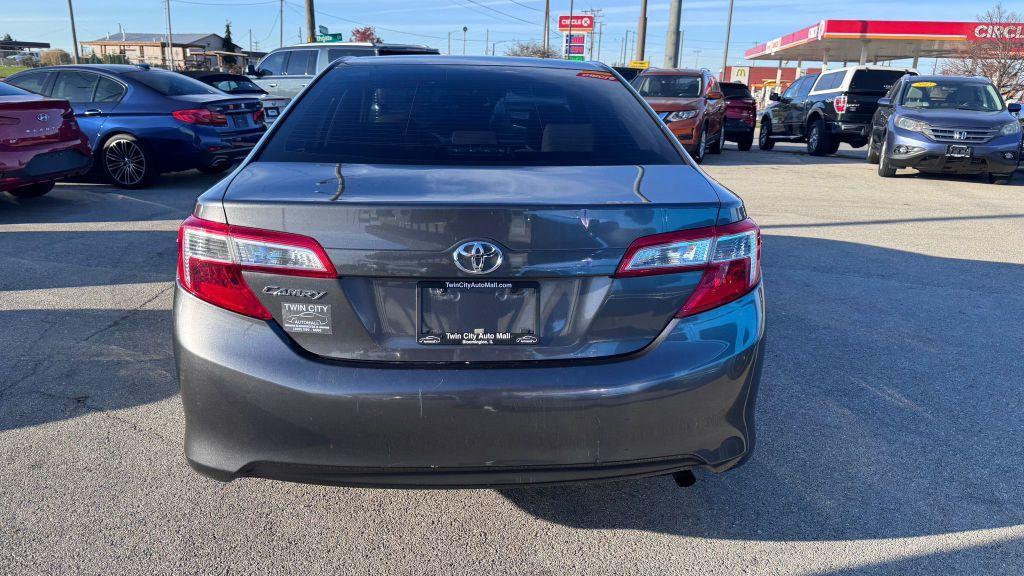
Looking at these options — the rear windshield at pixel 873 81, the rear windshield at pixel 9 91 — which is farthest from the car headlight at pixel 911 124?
the rear windshield at pixel 9 91

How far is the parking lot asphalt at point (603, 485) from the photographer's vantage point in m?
2.62

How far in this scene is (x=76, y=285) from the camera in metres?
5.73

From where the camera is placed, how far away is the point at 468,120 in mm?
3068

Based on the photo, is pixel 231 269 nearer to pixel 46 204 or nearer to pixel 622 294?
pixel 622 294

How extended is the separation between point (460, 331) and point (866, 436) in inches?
86.2

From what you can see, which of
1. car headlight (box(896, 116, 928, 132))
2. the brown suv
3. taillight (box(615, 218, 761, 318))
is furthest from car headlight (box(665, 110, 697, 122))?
taillight (box(615, 218, 761, 318))

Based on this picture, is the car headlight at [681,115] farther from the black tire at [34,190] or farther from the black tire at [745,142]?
the black tire at [34,190]

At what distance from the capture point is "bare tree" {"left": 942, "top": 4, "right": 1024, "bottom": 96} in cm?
2542

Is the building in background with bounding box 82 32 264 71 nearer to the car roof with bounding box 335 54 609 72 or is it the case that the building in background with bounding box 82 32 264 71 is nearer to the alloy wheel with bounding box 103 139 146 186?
the alloy wheel with bounding box 103 139 146 186

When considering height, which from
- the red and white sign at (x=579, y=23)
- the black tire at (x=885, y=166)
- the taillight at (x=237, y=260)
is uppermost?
the red and white sign at (x=579, y=23)

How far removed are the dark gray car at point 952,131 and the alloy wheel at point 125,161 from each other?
11.1 metres

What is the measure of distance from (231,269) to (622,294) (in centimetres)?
112

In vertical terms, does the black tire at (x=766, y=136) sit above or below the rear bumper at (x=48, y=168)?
below

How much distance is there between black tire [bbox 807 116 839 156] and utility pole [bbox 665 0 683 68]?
7.39m
